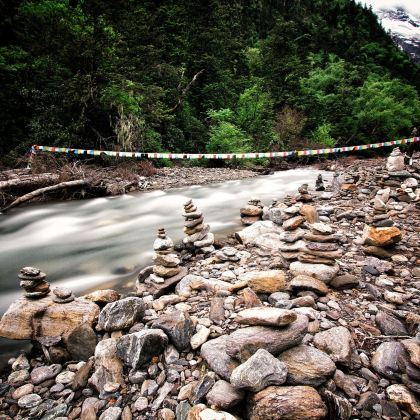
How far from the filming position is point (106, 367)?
273cm

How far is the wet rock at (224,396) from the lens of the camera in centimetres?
212

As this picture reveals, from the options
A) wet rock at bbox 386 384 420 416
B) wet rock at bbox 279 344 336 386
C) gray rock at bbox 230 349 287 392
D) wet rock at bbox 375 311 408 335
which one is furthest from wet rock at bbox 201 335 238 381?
wet rock at bbox 375 311 408 335

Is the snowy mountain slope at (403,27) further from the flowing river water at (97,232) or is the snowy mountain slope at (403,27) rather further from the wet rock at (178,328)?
the wet rock at (178,328)

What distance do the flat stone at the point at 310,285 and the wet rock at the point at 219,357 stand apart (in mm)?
1294

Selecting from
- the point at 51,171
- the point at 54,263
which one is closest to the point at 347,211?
the point at 54,263

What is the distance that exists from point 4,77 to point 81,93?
3847 mm

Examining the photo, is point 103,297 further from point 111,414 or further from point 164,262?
point 111,414

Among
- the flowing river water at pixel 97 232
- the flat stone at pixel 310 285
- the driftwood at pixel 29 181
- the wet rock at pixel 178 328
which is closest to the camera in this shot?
the wet rock at pixel 178 328

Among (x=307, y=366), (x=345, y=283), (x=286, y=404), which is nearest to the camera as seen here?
(x=286, y=404)

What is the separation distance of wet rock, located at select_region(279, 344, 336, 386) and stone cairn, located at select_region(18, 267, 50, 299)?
10.6 feet

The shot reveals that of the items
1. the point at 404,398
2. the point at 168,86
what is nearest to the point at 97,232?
the point at 404,398

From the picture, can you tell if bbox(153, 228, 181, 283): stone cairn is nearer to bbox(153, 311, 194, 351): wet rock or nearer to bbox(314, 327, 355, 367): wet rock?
bbox(153, 311, 194, 351): wet rock

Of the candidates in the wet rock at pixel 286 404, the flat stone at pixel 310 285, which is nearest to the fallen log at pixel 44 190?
the flat stone at pixel 310 285

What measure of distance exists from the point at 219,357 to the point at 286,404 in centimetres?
73
